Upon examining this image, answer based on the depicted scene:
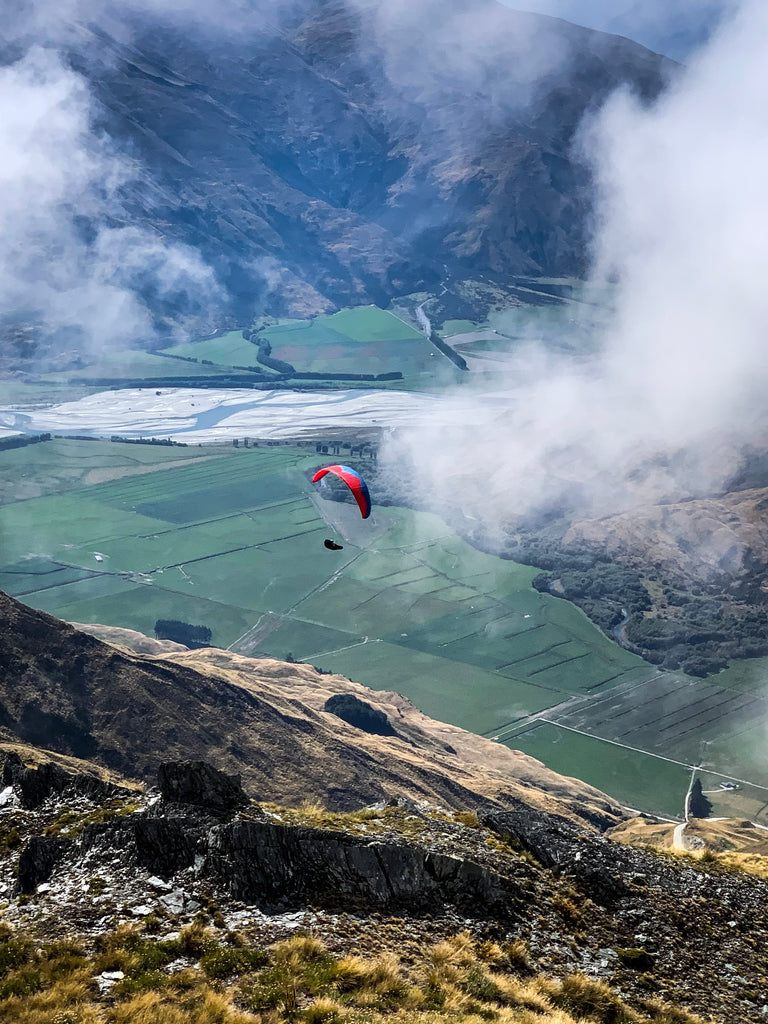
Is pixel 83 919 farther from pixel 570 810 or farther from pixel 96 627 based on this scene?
pixel 96 627

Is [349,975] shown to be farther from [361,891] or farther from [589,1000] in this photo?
[589,1000]

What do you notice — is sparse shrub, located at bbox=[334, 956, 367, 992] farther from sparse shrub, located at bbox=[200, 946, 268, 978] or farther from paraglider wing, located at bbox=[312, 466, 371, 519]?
paraglider wing, located at bbox=[312, 466, 371, 519]

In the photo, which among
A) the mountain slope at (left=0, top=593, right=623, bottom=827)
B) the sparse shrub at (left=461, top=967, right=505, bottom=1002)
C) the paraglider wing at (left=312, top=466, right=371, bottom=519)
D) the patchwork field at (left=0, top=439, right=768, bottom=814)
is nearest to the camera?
the sparse shrub at (left=461, top=967, right=505, bottom=1002)

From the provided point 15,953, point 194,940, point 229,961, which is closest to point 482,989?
point 229,961

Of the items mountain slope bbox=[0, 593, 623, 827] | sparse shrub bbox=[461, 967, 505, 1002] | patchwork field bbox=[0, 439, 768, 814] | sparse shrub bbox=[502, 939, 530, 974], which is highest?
sparse shrub bbox=[461, 967, 505, 1002]

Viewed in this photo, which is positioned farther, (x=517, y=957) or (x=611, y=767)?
(x=611, y=767)

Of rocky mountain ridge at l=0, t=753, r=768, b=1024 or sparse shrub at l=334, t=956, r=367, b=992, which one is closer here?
sparse shrub at l=334, t=956, r=367, b=992

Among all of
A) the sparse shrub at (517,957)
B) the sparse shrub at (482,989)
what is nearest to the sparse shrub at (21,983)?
the sparse shrub at (482,989)

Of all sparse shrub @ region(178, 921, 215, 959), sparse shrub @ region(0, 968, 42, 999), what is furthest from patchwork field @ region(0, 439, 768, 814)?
sparse shrub @ region(0, 968, 42, 999)

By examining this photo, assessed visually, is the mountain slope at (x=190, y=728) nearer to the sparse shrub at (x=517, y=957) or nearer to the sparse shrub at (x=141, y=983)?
the sparse shrub at (x=517, y=957)
